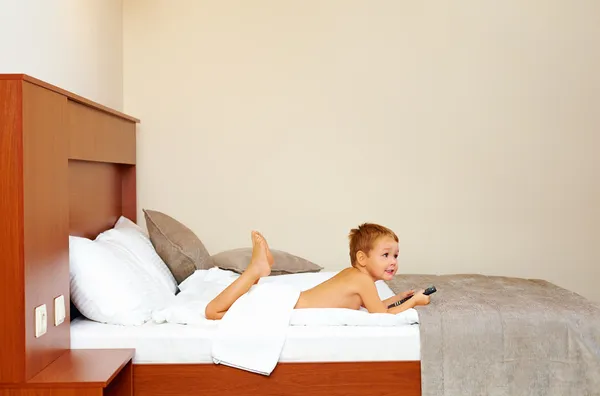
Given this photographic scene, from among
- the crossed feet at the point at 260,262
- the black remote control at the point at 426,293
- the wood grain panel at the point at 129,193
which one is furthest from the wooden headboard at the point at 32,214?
the wood grain panel at the point at 129,193

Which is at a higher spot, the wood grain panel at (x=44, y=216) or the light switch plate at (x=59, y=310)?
the wood grain panel at (x=44, y=216)

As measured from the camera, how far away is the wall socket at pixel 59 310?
2334 mm

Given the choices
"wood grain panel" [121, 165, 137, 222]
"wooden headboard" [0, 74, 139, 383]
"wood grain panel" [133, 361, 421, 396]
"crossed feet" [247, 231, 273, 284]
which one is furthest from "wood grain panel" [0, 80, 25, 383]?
"wood grain panel" [121, 165, 137, 222]

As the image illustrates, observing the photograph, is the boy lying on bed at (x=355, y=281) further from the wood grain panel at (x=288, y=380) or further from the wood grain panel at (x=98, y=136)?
the wood grain panel at (x=98, y=136)

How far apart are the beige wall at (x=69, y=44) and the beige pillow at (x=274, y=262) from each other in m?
0.97

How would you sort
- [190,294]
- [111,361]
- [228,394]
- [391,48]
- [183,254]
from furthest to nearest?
[391,48] < [183,254] < [190,294] < [228,394] < [111,361]

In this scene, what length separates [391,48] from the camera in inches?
168

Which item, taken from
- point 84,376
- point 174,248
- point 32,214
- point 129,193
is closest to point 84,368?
point 84,376

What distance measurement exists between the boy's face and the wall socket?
3.52 ft

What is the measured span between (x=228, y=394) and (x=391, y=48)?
2.42 metres

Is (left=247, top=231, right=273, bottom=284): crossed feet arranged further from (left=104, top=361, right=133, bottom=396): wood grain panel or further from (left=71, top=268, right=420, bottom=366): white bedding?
(left=104, top=361, right=133, bottom=396): wood grain panel

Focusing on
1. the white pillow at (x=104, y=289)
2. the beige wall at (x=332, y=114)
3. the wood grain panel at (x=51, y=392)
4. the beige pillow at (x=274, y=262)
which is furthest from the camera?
the beige wall at (x=332, y=114)

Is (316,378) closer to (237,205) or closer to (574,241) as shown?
(237,205)

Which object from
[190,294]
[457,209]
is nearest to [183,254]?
[190,294]
